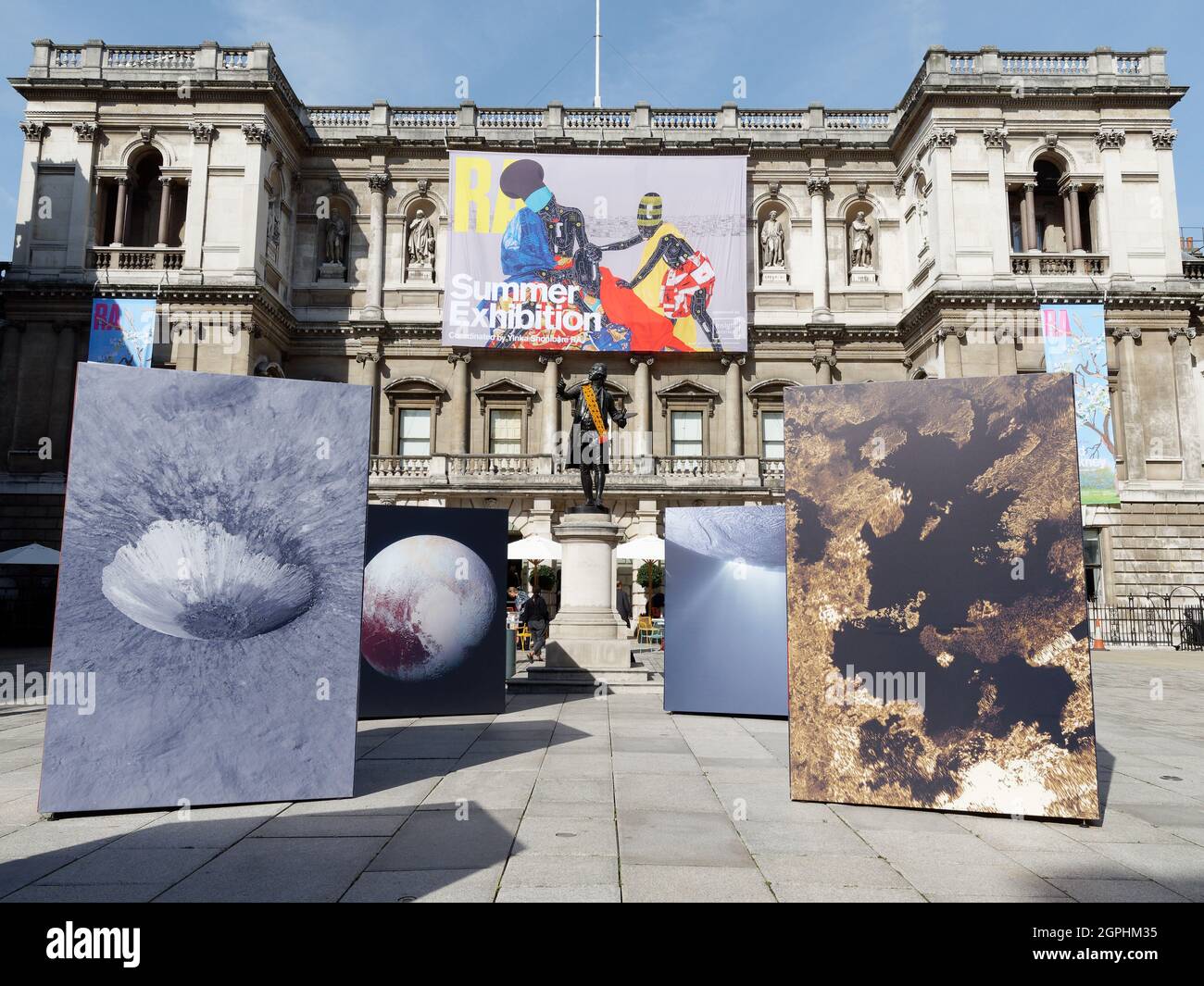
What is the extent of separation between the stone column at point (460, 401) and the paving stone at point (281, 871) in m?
23.0

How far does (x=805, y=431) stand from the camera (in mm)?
6625

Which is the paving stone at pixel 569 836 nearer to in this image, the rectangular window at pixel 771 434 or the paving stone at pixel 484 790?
the paving stone at pixel 484 790

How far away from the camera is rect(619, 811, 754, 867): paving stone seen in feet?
15.7

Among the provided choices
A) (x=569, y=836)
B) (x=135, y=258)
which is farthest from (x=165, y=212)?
(x=569, y=836)

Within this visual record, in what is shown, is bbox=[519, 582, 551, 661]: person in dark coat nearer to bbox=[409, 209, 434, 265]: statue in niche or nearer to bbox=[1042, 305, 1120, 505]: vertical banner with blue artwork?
bbox=[409, 209, 434, 265]: statue in niche

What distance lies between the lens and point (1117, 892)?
4.38 m

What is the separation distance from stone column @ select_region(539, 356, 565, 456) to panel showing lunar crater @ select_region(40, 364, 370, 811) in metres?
20.9

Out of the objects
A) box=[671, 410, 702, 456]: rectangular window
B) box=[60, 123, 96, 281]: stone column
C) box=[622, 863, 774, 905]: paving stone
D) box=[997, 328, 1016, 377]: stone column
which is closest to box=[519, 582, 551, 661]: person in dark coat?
box=[622, 863, 774, 905]: paving stone

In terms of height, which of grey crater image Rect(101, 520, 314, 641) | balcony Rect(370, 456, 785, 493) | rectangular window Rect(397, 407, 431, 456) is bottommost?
grey crater image Rect(101, 520, 314, 641)

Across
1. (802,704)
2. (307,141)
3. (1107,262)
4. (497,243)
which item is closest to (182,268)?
(307,141)

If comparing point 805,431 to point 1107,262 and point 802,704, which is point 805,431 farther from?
point 1107,262

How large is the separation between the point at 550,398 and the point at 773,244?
9.85 m

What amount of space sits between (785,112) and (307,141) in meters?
17.5

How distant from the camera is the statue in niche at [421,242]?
2892 centimetres
